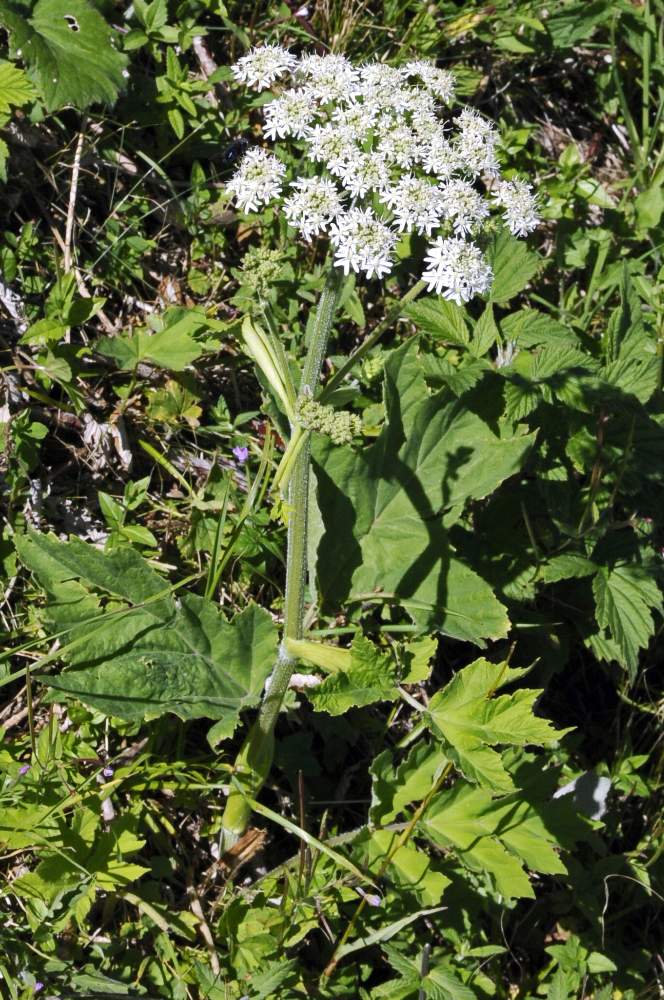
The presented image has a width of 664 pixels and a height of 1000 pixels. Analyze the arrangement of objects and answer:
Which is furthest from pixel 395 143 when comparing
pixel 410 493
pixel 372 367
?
pixel 410 493

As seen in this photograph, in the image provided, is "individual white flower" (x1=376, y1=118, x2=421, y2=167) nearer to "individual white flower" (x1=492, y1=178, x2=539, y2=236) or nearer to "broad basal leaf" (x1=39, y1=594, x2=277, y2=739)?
"individual white flower" (x1=492, y1=178, x2=539, y2=236)

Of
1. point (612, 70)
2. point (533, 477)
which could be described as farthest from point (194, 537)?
point (612, 70)

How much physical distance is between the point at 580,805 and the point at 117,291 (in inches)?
132

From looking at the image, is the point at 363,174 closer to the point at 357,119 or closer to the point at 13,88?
the point at 357,119

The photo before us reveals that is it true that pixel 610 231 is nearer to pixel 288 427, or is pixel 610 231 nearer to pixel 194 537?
pixel 288 427

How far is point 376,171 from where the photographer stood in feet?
10.8

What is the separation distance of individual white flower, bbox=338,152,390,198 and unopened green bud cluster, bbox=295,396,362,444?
2.48 feet

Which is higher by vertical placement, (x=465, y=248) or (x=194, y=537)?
(x=465, y=248)

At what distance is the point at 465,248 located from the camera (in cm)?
343

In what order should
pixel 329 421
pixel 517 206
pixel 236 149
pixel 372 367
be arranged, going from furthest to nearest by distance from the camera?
pixel 236 149 < pixel 372 367 < pixel 517 206 < pixel 329 421

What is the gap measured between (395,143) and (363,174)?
0.66ft

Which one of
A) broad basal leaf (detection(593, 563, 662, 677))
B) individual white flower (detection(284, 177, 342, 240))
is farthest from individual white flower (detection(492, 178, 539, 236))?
broad basal leaf (detection(593, 563, 662, 677))

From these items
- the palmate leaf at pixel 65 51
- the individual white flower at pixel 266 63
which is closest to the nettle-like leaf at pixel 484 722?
the individual white flower at pixel 266 63

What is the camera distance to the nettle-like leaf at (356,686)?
133 inches
